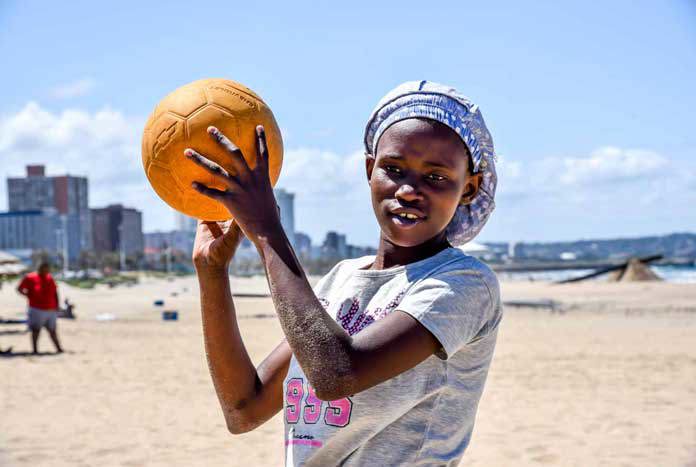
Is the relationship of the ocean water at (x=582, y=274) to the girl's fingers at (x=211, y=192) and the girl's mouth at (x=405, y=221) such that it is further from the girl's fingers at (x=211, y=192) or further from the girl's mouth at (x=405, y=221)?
the girl's fingers at (x=211, y=192)

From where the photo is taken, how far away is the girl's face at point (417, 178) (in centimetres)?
177

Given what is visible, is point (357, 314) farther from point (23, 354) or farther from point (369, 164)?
point (23, 354)

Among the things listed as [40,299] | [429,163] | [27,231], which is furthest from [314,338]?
[27,231]

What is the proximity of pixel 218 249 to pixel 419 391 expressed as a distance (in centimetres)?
69

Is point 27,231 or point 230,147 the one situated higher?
point 27,231

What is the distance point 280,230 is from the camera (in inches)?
67.1

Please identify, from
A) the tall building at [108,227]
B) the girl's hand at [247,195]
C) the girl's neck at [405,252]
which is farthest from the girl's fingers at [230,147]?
the tall building at [108,227]

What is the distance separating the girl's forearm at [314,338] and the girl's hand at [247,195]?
0.51ft

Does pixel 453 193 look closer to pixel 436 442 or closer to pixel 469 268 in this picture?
pixel 469 268

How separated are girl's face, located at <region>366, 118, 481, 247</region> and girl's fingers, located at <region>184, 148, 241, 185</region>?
0.35 metres

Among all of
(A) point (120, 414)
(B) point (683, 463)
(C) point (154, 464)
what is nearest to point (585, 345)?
(B) point (683, 463)

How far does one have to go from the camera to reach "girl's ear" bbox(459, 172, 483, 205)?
1.91 metres

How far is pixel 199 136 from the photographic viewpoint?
76.2 inches

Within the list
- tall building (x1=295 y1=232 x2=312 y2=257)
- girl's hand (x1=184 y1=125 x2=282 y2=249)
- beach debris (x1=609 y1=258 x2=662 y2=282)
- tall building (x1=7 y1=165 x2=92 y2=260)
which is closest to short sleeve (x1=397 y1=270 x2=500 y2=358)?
girl's hand (x1=184 y1=125 x2=282 y2=249)
